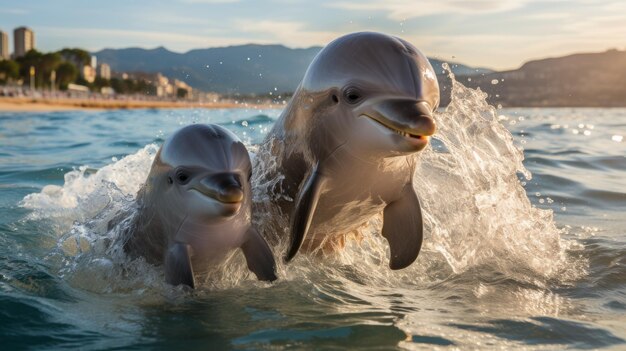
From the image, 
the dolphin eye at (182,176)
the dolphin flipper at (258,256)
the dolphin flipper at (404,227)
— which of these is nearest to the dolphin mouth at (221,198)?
the dolphin eye at (182,176)

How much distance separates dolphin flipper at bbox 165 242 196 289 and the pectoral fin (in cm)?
61

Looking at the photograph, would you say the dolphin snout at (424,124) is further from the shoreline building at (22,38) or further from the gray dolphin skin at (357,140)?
the shoreline building at (22,38)

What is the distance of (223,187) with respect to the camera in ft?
13.0

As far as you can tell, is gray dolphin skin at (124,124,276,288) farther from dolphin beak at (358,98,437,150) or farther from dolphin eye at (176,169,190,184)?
dolphin beak at (358,98,437,150)

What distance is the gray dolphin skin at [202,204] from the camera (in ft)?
13.4

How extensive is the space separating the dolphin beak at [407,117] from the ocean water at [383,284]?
85 cm

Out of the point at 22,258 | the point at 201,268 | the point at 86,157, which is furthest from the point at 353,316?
the point at 86,157

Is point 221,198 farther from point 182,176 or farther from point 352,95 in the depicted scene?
point 352,95

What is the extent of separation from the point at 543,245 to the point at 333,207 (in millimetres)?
2187

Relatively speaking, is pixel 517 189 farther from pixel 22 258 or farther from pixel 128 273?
pixel 22 258

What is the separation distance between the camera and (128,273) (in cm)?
487

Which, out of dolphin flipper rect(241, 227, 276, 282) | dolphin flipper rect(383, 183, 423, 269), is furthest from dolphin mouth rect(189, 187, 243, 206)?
dolphin flipper rect(383, 183, 423, 269)

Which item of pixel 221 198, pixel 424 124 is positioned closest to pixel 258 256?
pixel 221 198

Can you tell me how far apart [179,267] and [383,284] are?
154cm
